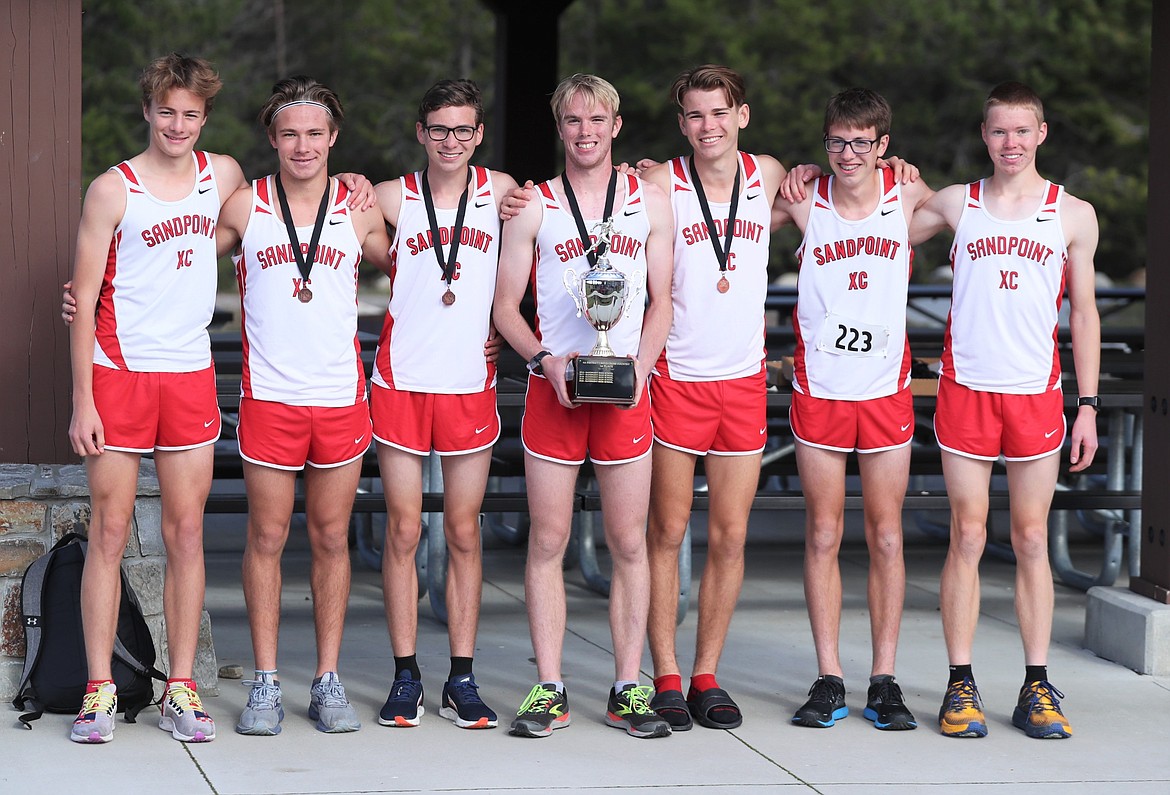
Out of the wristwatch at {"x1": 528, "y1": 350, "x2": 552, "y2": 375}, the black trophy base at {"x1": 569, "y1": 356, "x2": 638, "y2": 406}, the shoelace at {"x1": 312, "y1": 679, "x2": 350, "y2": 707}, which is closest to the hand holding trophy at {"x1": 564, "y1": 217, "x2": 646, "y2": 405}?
the black trophy base at {"x1": 569, "y1": 356, "x2": 638, "y2": 406}

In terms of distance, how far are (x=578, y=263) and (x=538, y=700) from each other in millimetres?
1344

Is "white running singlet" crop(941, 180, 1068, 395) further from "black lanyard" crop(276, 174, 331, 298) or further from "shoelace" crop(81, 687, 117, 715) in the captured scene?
"shoelace" crop(81, 687, 117, 715)

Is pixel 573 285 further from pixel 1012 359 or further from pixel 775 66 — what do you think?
pixel 775 66

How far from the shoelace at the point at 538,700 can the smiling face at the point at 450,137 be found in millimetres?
1621

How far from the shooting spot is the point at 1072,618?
679 cm

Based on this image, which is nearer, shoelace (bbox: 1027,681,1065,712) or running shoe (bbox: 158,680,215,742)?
running shoe (bbox: 158,680,215,742)

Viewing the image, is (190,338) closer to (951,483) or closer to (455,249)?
(455,249)

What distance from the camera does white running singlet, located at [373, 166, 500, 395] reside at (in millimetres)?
4691

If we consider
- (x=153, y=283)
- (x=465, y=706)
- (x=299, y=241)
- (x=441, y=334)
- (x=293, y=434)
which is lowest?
(x=465, y=706)

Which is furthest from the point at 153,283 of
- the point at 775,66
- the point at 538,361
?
the point at 775,66

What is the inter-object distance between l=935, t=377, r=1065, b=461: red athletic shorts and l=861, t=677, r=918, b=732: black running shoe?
2.57 ft

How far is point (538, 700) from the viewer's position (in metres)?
4.79

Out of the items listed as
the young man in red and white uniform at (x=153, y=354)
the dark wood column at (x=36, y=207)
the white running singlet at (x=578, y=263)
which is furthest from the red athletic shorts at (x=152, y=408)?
the white running singlet at (x=578, y=263)

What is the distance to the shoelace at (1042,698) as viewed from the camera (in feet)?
16.1
